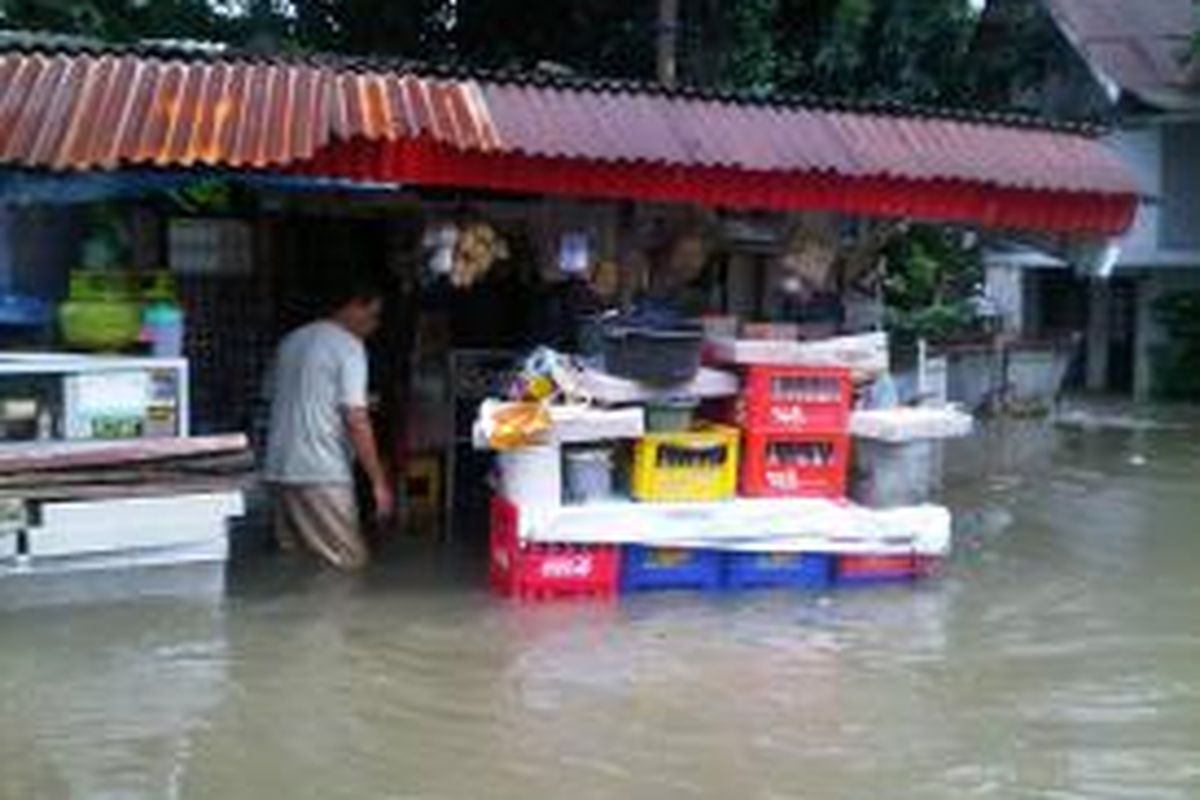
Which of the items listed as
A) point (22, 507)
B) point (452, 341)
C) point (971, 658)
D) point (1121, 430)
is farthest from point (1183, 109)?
point (22, 507)

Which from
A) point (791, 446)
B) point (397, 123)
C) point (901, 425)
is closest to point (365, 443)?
point (397, 123)

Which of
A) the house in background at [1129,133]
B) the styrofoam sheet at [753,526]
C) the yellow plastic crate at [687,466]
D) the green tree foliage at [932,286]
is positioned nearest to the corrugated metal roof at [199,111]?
the yellow plastic crate at [687,466]

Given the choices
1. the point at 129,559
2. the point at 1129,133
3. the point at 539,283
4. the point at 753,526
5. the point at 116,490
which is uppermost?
the point at 1129,133

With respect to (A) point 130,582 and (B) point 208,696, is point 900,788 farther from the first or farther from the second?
(A) point 130,582

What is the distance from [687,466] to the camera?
36.8ft

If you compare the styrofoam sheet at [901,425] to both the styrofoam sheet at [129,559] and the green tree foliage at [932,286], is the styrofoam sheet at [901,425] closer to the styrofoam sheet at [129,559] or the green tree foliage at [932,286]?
the styrofoam sheet at [129,559]

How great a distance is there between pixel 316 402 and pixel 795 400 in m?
2.89

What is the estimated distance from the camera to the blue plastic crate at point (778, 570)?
11.4 meters

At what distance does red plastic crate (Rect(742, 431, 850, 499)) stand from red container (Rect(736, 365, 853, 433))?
6 centimetres

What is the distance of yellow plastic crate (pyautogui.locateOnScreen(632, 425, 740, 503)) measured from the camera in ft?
36.4

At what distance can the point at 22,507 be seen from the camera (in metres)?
9.87

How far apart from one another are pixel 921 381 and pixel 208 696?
1208 cm

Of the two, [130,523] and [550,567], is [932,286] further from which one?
[130,523]

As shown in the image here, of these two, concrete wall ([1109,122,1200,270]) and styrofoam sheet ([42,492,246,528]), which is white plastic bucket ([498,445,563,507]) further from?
concrete wall ([1109,122,1200,270])
